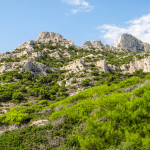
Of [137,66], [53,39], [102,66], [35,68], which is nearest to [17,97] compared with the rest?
[35,68]

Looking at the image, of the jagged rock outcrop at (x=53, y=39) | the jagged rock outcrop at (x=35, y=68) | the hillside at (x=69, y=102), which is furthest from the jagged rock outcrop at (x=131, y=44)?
the jagged rock outcrop at (x=35, y=68)

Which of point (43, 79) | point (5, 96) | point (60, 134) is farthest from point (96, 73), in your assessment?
point (60, 134)

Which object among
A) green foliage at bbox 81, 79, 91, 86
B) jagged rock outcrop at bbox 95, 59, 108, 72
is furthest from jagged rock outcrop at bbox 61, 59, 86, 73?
green foliage at bbox 81, 79, 91, 86

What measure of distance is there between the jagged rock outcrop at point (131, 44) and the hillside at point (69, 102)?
2512 inches

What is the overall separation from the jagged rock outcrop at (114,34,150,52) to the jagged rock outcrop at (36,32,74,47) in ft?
202

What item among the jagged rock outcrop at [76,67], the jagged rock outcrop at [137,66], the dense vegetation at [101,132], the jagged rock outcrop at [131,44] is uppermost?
the jagged rock outcrop at [131,44]

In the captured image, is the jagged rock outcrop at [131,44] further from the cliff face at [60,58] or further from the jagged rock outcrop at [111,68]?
the jagged rock outcrop at [111,68]

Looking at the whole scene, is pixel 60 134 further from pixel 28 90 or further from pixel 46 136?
pixel 28 90

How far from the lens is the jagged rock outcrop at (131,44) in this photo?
490ft

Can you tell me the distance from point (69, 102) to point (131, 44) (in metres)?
146

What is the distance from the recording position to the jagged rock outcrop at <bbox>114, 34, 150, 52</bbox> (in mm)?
149250

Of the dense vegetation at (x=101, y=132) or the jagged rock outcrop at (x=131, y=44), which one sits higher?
the jagged rock outcrop at (x=131, y=44)

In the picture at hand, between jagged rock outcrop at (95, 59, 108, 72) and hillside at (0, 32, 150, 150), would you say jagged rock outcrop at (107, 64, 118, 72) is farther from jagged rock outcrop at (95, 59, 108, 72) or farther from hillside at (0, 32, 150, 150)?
jagged rock outcrop at (95, 59, 108, 72)

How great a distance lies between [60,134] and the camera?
1389 centimetres
